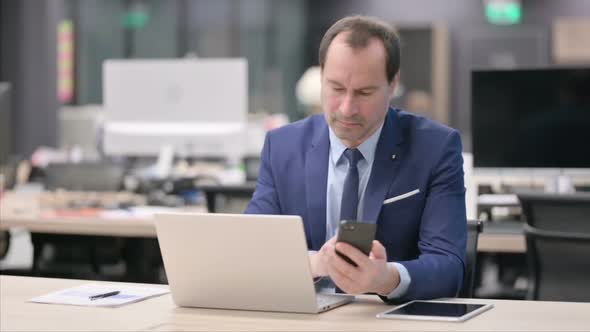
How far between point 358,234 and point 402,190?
23.6 inches

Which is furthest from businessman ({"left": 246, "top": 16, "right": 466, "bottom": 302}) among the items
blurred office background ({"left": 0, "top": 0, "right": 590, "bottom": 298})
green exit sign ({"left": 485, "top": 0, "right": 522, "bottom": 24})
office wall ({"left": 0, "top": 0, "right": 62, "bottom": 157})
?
green exit sign ({"left": 485, "top": 0, "right": 522, "bottom": 24})

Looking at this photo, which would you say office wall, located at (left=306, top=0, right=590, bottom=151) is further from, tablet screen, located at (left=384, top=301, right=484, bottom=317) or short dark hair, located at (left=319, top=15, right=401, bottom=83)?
tablet screen, located at (left=384, top=301, right=484, bottom=317)

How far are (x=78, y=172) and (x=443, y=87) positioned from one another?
29.9 feet

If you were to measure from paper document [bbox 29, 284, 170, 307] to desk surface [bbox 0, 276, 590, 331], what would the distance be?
36 mm

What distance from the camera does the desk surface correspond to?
2.10 m

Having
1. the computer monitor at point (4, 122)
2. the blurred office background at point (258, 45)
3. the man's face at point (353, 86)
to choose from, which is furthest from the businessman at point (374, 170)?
the blurred office background at point (258, 45)

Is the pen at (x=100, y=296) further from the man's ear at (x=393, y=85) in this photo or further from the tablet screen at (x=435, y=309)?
the man's ear at (x=393, y=85)

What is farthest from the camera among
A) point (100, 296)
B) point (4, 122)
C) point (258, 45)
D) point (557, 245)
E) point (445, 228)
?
point (258, 45)

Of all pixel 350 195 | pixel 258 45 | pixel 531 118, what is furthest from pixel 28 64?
pixel 350 195

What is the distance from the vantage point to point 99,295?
248 centimetres

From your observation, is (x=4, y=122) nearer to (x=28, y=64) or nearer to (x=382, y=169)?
(x=382, y=169)

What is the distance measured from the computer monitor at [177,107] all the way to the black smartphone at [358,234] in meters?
3.34

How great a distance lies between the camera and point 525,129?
4648 mm

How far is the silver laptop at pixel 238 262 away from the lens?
2.13 m
